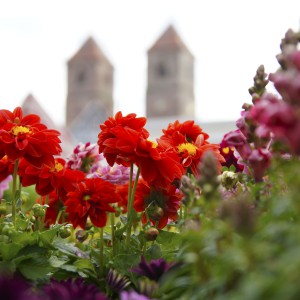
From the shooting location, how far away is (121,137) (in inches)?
47.6

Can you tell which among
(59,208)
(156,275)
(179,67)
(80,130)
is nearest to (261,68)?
(156,275)

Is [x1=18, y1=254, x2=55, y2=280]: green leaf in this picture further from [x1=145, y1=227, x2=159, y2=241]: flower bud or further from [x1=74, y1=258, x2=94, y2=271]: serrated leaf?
[x1=145, y1=227, x2=159, y2=241]: flower bud

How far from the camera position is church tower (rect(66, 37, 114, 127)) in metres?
32.0

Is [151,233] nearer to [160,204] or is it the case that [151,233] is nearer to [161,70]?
[160,204]

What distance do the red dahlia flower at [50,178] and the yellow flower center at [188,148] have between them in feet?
0.74

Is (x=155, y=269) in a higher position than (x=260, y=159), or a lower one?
lower

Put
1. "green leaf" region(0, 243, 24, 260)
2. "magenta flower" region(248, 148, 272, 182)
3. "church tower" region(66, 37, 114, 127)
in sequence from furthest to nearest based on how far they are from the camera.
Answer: "church tower" region(66, 37, 114, 127) → "green leaf" region(0, 243, 24, 260) → "magenta flower" region(248, 148, 272, 182)

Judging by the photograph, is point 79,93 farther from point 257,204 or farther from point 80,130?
point 257,204

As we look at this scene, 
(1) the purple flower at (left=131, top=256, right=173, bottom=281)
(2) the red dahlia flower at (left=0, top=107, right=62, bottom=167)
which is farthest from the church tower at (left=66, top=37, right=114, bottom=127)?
(1) the purple flower at (left=131, top=256, right=173, bottom=281)

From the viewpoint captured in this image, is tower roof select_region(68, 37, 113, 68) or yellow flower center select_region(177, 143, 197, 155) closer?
yellow flower center select_region(177, 143, 197, 155)

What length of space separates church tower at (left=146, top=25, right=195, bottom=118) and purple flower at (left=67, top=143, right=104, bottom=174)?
2881 cm

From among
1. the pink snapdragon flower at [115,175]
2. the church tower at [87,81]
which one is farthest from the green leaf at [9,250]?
the church tower at [87,81]

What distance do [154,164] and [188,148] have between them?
0.14 meters

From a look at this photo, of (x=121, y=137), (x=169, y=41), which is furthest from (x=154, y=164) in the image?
(x=169, y=41)
